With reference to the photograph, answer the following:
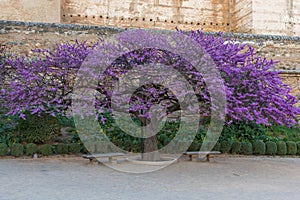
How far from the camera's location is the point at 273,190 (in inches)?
199

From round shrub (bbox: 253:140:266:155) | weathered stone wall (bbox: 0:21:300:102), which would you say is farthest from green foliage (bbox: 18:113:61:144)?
round shrub (bbox: 253:140:266:155)

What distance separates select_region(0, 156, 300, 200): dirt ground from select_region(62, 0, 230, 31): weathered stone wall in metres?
8.85

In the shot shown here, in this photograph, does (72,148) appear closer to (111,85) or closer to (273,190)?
(111,85)

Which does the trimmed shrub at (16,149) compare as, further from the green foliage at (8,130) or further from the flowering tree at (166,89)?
the flowering tree at (166,89)

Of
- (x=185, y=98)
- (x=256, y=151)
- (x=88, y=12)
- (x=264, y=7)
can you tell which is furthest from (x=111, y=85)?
(x=264, y=7)

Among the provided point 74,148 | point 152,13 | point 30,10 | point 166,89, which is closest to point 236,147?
point 166,89

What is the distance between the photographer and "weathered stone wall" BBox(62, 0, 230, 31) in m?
15.1

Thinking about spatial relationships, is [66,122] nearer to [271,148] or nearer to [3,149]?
[3,149]

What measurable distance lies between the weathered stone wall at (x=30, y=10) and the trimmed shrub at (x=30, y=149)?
256 inches

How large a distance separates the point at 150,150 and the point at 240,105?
6.64 ft

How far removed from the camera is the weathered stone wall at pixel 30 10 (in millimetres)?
12797

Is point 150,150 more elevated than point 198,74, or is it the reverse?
point 198,74

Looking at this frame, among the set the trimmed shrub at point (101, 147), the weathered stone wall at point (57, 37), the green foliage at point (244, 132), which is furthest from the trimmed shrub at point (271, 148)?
the trimmed shrub at point (101, 147)

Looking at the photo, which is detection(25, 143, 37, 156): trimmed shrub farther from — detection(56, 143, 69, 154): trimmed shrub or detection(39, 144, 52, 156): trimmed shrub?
detection(56, 143, 69, 154): trimmed shrub
